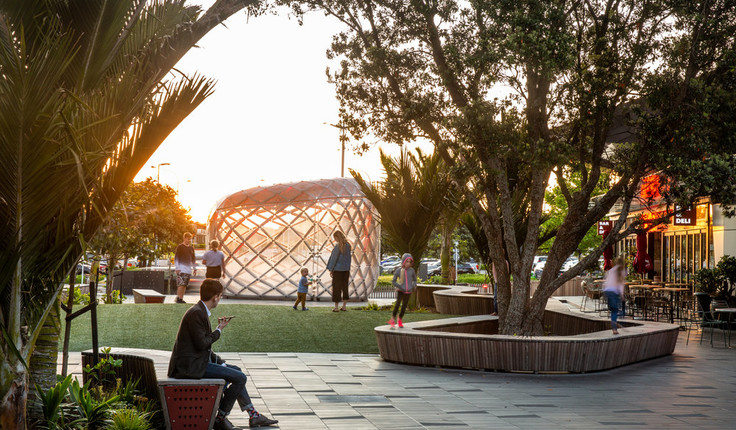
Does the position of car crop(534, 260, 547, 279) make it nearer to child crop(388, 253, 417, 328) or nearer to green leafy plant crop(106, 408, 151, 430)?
child crop(388, 253, 417, 328)

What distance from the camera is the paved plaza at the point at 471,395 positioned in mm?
6738

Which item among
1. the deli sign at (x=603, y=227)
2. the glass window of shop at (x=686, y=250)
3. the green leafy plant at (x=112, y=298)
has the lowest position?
the green leafy plant at (x=112, y=298)

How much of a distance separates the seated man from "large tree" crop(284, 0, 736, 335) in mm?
5818

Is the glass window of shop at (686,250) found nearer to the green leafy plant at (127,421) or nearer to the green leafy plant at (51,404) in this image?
the green leafy plant at (127,421)

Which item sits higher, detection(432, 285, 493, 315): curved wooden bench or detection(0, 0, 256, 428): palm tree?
detection(0, 0, 256, 428): palm tree

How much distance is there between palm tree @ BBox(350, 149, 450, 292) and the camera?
1905 cm

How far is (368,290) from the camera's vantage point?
81.1ft

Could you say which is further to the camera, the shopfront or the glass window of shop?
the glass window of shop

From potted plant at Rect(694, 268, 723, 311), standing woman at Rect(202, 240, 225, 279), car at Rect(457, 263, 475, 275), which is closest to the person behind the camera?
standing woman at Rect(202, 240, 225, 279)

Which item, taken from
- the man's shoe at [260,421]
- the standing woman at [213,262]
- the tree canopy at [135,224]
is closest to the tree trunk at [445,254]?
the standing woman at [213,262]

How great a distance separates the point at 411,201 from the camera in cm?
1905

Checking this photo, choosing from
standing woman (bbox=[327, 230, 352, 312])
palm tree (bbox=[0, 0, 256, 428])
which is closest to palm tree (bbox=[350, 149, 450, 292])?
standing woman (bbox=[327, 230, 352, 312])

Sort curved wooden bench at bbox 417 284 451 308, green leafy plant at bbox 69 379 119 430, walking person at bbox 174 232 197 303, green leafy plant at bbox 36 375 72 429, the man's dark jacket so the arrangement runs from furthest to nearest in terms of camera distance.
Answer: curved wooden bench at bbox 417 284 451 308, walking person at bbox 174 232 197 303, the man's dark jacket, green leafy plant at bbox 69 379 119 430, green leafy plant at bbox 36 375 72 429

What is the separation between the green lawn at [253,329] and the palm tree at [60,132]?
6.47 meters
